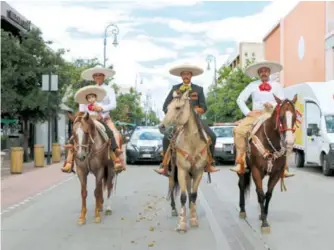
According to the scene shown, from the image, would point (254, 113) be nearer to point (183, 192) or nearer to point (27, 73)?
point (183, 192)

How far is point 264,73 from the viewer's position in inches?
390

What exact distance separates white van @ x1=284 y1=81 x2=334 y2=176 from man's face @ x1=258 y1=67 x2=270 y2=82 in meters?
8.90

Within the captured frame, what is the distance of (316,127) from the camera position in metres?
19.1

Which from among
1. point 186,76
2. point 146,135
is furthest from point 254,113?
point 146,135

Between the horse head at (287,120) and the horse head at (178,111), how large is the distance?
145 centimetres

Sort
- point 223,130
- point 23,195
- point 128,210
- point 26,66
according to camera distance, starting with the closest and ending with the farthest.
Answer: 1. point 128,210
2. point 23,195
3. point 26,66
4. point 223,130

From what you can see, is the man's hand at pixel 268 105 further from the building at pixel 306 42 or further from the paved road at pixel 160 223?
the building at pixel 306 42

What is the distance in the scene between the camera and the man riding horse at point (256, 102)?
9.51 meters

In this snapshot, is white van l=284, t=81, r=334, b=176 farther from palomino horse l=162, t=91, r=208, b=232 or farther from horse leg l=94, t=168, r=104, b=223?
horse leg l=94, t=168, r=104, b=223

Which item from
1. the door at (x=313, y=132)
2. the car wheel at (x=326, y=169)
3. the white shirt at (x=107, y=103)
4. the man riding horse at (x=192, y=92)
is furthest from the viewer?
the door at (x=313, y=132)

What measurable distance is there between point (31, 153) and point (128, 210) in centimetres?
1850

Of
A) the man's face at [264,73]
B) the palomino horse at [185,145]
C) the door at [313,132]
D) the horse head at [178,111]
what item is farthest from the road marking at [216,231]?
the door at [313,132]

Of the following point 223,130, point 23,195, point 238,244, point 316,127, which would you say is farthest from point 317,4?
point 238,244

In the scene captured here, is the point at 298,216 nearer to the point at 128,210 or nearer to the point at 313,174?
the point at 128,210
